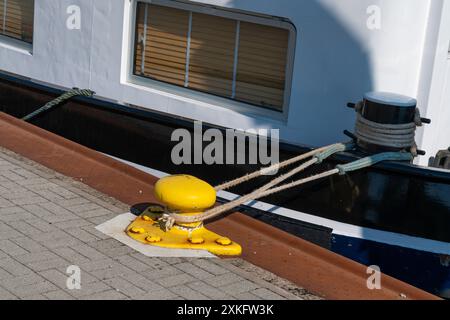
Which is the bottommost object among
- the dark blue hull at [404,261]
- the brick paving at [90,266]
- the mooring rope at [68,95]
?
the dark blue hull at [404,261]

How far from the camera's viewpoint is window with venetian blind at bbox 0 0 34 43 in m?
7.71

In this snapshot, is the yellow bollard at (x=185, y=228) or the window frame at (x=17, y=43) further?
the window frame at (x=17, y=43)

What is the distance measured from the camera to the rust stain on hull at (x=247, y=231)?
4684 mm

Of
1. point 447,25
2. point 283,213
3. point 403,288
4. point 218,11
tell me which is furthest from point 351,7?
point 403,288

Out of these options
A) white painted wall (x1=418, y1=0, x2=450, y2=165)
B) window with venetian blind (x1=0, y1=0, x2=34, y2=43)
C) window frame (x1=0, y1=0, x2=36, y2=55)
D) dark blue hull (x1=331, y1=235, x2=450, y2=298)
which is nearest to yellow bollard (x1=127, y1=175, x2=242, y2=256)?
dark blue hull (x1=331, y1=235, x2=450, y2=298)

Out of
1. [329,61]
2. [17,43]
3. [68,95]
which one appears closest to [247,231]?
[329,61]

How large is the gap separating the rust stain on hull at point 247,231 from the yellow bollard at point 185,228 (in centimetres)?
→ 15

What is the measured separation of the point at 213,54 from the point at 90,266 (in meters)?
2.37

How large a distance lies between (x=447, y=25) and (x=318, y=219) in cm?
156

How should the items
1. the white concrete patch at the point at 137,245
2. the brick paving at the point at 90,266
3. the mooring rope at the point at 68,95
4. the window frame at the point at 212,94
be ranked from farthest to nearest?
the mooring rope at the point at 68,95 → the window frame at the point at 212,94 → the white concrete patch at the point at 137,245 → the brick paving at the point at 90,266

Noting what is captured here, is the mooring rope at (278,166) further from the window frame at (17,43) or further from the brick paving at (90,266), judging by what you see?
the window frame at (17,43)

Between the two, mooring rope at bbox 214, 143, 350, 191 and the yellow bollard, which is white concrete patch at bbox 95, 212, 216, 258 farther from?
mooring rope at bbox 214, 143, 350, 191

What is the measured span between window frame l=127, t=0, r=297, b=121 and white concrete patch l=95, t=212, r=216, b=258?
Answer: 1446 millimetres

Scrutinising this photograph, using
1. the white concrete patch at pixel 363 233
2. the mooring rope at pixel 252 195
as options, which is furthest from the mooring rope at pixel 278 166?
the white concrete patch at pixel 363 233
